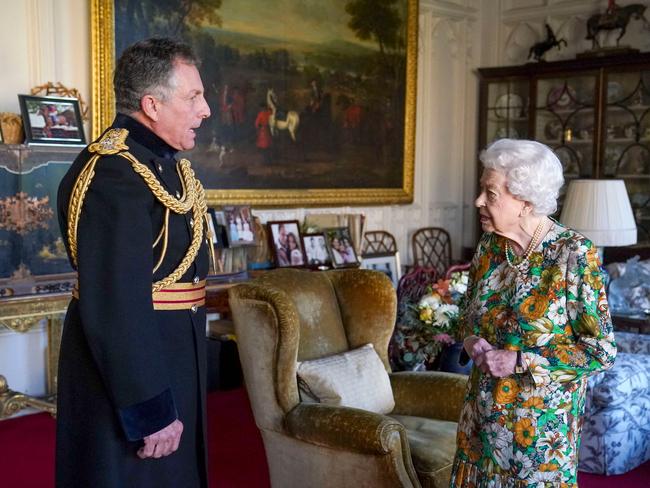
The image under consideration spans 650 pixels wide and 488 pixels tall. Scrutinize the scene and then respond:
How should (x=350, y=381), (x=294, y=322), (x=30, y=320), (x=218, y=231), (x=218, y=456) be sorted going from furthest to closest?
(x=218, y=231), (x=30, y=320), (x=218, y=456), (x=350, y=381), (x=294, y=322)

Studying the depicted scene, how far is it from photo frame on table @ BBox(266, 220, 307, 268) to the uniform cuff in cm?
395

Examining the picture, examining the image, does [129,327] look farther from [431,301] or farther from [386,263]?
[386,263]

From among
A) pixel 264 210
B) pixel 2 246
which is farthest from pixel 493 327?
pixel 264 210

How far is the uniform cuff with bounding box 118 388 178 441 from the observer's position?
5.67ft

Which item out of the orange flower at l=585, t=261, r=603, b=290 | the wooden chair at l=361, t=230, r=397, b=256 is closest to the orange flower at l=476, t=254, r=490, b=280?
the orange flower at l=585, t=261, r=603, b=290

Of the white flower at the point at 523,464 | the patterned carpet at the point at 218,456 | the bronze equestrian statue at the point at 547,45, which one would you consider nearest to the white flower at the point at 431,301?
the patterned carpet at the point at 218,456

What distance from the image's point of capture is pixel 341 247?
622 cm

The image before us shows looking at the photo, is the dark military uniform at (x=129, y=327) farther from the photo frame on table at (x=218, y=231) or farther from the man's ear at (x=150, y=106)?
the photo frame on table at (x=218, y=231)

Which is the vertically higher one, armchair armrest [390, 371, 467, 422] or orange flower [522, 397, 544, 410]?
orange flower [522, 397, 544, 410]

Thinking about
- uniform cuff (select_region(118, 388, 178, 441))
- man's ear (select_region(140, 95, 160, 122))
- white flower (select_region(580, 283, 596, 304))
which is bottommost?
uniform cuff (select_region(118, 388, 178, 441))

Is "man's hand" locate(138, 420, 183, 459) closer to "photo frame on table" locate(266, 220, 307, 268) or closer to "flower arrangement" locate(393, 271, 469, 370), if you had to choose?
"flower arrangement" locate(393, 271, 469, 370)

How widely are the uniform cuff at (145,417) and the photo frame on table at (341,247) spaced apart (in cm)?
431

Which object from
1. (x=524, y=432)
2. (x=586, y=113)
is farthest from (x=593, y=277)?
(x=586, y=113)

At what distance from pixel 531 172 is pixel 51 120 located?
3.25 m
